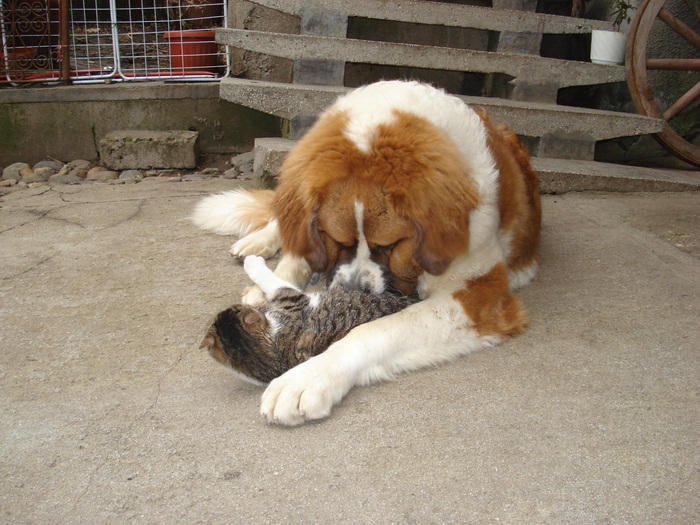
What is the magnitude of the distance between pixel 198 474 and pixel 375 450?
0.50m

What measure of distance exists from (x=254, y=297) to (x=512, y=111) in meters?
2.82

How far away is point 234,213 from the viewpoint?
12.0 ft

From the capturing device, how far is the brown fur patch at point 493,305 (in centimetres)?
242

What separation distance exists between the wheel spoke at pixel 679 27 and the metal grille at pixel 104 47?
372 centimetres

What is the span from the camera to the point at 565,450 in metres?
1.78

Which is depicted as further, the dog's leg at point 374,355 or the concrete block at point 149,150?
the concrete block at point 149,150

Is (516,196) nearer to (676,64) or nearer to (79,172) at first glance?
(676,64)

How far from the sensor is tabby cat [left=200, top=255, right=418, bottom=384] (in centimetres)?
202

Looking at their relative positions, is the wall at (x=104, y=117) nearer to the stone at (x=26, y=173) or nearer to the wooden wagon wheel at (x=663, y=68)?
the stone at (x=26, y=173)

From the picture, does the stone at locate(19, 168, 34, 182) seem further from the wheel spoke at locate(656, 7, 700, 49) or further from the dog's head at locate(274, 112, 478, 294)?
the wheel spoke at locate(656, 7, 700, 49)

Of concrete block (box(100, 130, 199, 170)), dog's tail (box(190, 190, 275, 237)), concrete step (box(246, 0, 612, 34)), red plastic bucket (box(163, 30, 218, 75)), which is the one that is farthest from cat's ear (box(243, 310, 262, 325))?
red plastic bucket (box(163, 30, 218, 75))

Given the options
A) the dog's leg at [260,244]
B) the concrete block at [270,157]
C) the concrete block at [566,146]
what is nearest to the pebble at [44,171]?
the concrete block at [270,157]

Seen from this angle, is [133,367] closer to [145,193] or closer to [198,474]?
[198,474]

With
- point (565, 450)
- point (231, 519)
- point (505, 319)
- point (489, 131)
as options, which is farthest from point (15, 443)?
point (489, 131)
